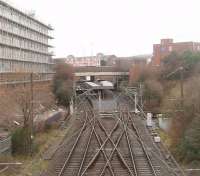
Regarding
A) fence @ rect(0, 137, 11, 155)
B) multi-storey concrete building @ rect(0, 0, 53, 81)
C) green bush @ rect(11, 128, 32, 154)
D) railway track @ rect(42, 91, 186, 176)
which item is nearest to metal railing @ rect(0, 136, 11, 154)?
fence @ rect(0, 137, 11, 155)

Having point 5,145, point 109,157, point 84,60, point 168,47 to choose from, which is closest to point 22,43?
point 5,145

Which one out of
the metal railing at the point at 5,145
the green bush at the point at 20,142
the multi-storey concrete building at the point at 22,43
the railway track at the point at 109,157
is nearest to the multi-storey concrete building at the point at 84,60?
the multi-storey concrete building at the point at 22,43

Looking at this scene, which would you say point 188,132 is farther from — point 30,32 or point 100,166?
point 30,32

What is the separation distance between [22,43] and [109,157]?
30.7 metres

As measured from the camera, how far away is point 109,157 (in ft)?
60.2

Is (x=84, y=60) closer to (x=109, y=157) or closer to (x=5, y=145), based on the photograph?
(x=5, y=145)

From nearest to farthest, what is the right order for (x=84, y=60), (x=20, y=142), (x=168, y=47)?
(x=20, y=142) → (x=168, y=47) → (x=84, y=60)

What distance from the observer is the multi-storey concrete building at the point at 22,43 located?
4038 centimetres

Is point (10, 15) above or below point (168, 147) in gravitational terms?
above

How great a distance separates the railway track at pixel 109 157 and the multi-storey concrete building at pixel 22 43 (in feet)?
53.3

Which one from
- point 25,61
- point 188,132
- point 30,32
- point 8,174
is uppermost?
point 30,32

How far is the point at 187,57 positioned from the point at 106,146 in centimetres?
2527

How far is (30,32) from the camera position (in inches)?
1997

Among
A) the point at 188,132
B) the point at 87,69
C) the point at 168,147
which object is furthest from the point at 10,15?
the point at 87,69
